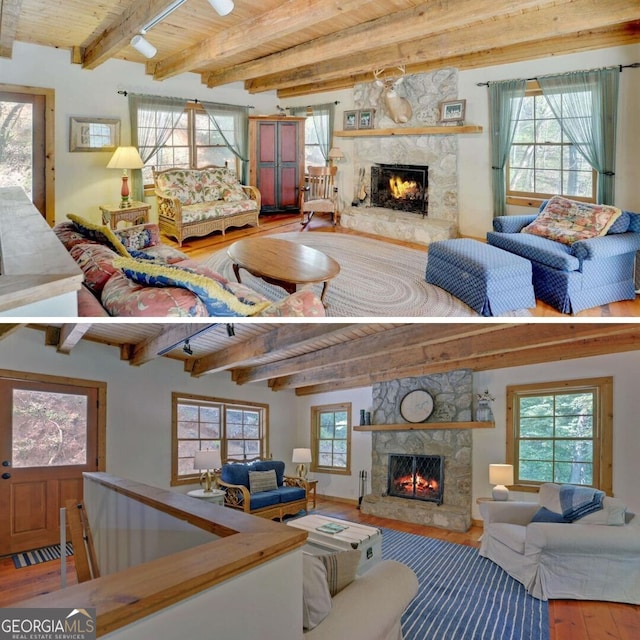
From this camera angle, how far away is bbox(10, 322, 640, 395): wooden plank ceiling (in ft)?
6.64

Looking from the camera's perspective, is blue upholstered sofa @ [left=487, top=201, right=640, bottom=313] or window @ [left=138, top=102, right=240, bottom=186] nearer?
window @ [left=138, top=102, right=240, bottom=186]

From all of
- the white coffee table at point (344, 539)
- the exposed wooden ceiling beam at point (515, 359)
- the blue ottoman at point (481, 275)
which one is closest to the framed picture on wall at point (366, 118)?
the blue ottoman at point (481, 275)

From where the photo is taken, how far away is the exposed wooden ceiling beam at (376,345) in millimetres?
2025

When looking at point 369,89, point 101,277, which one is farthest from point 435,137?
point 101,277

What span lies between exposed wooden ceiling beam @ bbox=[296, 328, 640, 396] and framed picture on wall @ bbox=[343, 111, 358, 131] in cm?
139

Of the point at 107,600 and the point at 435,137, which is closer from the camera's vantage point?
the point at 107,600

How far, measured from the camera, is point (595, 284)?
1.55 metres

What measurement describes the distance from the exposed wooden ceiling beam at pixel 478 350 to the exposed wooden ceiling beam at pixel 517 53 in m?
1.04

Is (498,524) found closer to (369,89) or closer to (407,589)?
(407,589)

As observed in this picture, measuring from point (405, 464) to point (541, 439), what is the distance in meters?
1.59

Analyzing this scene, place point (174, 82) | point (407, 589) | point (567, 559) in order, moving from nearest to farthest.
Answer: point (174, 82), point (407, 589), point (567, 559)

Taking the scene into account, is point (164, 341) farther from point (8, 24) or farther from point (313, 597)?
point (8, 24)

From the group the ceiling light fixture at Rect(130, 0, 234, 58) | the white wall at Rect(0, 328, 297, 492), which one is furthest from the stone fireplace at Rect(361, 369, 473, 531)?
the ceiling light fixture at Rect(130, 0, 234, 58)

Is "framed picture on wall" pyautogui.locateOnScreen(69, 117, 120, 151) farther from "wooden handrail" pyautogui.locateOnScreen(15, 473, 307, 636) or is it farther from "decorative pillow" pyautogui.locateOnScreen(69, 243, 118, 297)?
"wooden handrail" pyautogui.locateOnScreen(15, 473, 307, 636)
